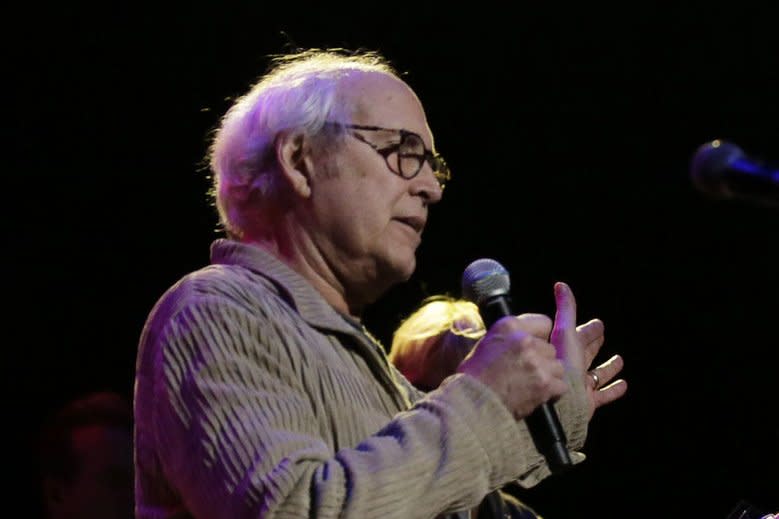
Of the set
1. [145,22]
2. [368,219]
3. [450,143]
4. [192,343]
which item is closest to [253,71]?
[145,22]

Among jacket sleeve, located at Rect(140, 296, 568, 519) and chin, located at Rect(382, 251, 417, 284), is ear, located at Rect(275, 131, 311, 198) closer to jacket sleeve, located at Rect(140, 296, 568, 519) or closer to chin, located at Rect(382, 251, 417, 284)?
chin, located at Rect(382, 251, 417, 284)

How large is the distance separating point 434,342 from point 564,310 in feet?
4.48

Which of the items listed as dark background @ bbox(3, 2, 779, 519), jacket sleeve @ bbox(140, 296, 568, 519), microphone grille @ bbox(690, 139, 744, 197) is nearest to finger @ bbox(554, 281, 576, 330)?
jacket sleeve @ bbox(140, 296, 568, 519)

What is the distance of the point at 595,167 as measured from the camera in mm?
4707

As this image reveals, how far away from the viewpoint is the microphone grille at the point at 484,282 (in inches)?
77.8

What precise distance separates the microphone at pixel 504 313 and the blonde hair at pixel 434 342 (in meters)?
1.33

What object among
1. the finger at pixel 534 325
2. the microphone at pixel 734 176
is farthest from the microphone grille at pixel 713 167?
the finger at pixel 534 325

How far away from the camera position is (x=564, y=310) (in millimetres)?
2111

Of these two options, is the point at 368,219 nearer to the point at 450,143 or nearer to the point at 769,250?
the point at 450,143

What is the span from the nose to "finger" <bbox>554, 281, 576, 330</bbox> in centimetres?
33

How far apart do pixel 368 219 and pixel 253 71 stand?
8.16 ft

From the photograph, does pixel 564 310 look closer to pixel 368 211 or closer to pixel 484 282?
pixel 484 282

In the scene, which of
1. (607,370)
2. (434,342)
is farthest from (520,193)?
(607,370)

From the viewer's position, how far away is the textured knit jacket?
1568 mm
